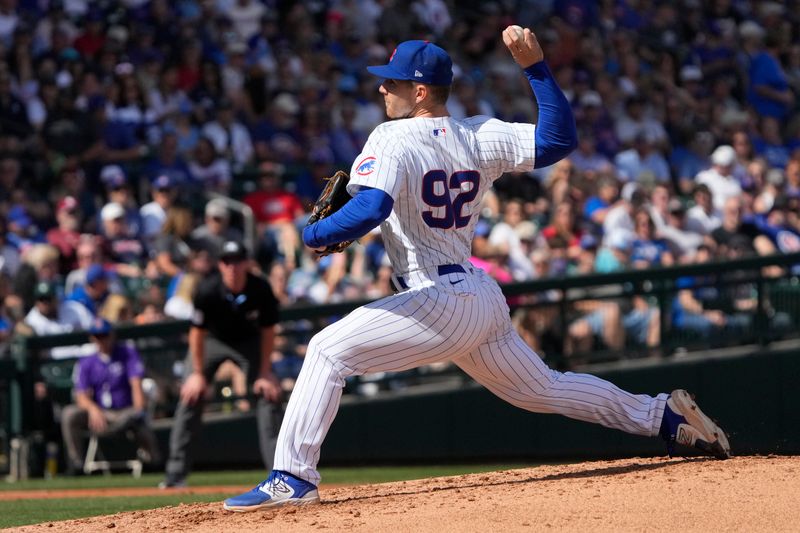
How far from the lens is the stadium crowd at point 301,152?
38.8ft

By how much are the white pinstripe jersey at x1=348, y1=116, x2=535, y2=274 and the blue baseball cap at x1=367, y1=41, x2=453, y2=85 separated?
0.54ft

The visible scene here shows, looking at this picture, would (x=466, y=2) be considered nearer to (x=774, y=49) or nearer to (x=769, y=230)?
(x=774, y=49)

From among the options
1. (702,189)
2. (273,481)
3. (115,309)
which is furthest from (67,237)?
(273,481)

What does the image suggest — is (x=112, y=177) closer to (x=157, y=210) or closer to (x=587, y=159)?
(x=157, y=210)

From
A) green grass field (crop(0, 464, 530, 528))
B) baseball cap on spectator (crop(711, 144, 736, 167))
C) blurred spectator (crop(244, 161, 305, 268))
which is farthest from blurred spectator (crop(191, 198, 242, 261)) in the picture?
baseball cap on spectator (crop(711, 144, 736, 167))

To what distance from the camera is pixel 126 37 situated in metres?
14.0

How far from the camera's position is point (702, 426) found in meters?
5.99

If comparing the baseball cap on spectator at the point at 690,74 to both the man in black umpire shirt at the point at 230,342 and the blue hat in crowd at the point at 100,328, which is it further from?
the man in black umpire shirt at the point at 230,342

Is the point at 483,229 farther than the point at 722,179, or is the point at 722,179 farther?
the point at 722,179

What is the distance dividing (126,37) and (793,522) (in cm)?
1046

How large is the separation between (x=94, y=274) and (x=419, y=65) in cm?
638

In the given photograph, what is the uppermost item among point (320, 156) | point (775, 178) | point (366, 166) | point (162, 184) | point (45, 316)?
point (320, 156)

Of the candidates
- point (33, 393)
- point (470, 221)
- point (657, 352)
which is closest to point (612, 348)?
point (657, 352)

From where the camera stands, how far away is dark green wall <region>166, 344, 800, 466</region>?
11.3m
